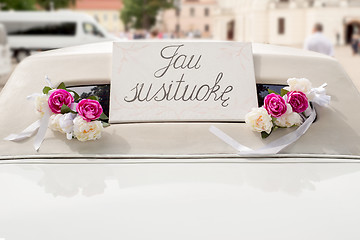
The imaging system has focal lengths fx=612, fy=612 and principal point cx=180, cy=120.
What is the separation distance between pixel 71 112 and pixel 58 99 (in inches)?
2.8

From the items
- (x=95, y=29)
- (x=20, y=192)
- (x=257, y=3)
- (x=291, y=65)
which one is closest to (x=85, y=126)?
(x=20, y=192)

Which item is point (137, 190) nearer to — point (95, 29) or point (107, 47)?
point (107, 47)

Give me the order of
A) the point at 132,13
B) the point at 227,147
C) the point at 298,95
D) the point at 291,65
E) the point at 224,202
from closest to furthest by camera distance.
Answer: the point at 224,202 < the point at 227,147 < the point at 298,95 < the point at 291,65 < the point at 132,13

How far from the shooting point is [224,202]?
1.70 m

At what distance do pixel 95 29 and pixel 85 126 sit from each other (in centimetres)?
2925

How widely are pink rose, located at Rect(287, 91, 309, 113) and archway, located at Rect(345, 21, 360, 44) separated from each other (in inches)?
2780

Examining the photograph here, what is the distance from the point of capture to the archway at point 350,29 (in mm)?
70062

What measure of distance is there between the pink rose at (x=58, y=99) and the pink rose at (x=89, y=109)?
0.22ft

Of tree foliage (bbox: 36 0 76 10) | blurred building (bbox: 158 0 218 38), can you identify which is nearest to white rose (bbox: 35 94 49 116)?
tree foliage (bbox: 36 0 76 10)

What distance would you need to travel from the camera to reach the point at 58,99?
7.73 feet

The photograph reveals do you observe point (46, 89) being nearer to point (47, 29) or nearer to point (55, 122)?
point (55, 122)

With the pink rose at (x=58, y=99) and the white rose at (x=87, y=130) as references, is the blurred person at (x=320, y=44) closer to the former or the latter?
the pink rose at (x=58, y=99)

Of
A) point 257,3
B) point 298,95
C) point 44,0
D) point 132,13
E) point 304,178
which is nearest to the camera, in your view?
point 304,178

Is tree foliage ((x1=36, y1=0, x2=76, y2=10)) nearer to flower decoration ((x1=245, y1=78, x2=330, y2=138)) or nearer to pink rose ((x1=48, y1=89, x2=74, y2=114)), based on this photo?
pink rose ((x1=48, y1=89, x2=74, y2=114))
